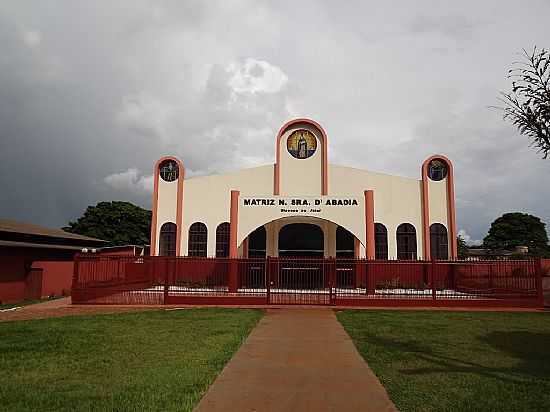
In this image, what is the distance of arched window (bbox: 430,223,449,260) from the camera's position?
23328 mm

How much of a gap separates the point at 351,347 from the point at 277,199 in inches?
480

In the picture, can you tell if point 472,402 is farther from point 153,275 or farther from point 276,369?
point 153,275

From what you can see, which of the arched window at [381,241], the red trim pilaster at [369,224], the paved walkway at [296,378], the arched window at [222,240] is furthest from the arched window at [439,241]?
the paved walkway at [296,378]

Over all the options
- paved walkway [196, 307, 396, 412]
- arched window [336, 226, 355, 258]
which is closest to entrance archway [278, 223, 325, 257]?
arched window [336, 226, 355, 258]

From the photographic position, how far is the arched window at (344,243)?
78.8ft

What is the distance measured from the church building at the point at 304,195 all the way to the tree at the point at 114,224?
2949cm

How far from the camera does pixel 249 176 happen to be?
24.3 metres

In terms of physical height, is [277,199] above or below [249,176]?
below

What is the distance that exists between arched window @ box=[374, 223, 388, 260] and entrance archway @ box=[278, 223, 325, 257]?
114 inches

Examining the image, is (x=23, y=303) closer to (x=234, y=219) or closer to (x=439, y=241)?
(x=234, y=219)

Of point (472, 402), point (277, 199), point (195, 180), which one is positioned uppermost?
point (195, 180)

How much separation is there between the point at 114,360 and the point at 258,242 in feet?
54.9

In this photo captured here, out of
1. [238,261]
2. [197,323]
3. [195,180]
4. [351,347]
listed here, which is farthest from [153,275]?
[351,347]

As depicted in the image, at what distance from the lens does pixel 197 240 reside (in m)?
24.1
